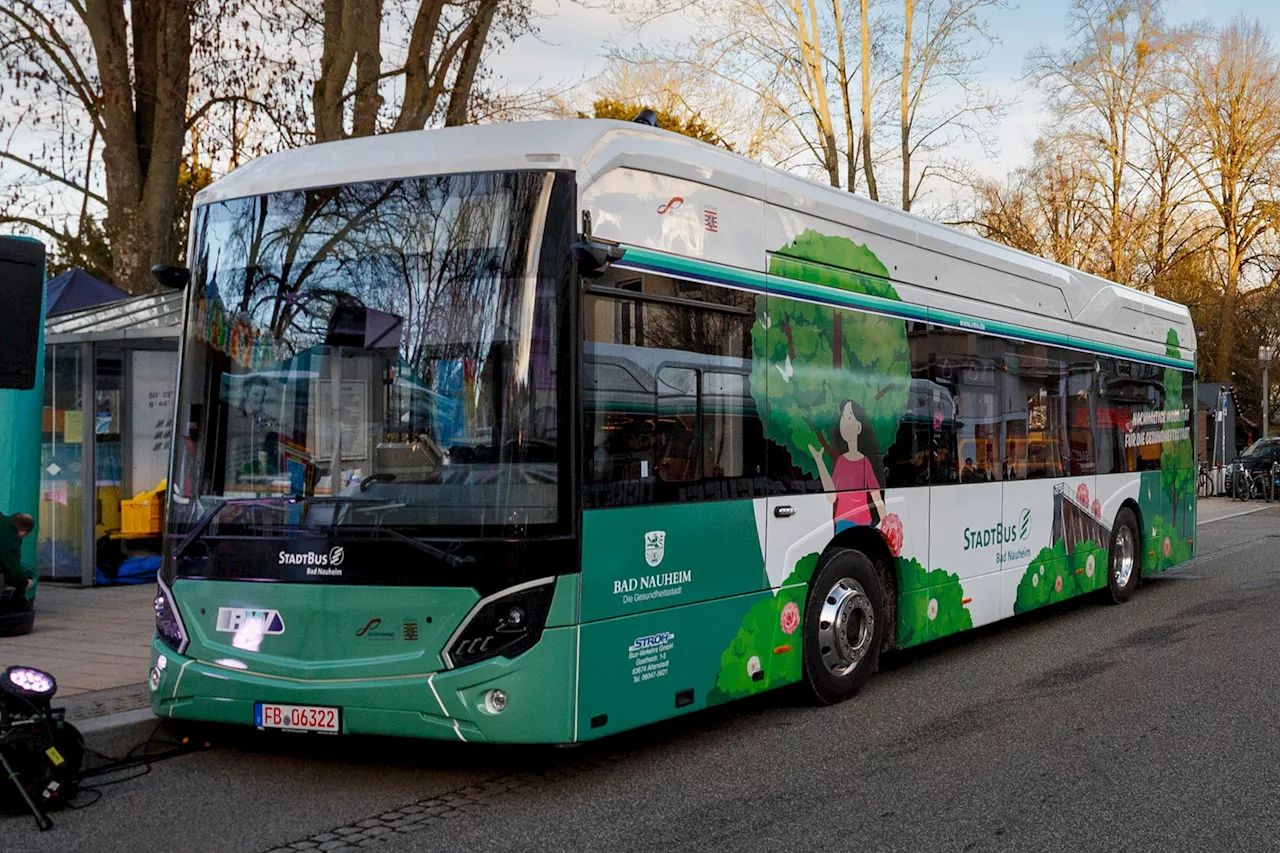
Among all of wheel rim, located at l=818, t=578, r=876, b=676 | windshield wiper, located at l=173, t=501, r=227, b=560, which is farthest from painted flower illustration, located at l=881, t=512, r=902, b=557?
windshield wiper, located at l=173, t=501, r=227, b=560

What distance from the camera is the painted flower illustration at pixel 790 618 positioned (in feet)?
24.3

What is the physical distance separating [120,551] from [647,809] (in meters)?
9.05

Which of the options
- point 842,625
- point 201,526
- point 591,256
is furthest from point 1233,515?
point 201,526

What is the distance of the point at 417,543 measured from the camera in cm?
586

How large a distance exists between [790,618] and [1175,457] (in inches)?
326

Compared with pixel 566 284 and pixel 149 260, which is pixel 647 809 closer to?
pixel 566 284

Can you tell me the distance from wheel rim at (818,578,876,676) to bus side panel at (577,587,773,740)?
51 cm

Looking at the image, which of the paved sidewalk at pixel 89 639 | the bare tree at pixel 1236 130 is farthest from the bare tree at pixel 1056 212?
the paved sidewalk at pixel 89 639

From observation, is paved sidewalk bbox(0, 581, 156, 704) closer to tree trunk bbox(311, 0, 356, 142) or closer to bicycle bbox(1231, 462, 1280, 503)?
tree trunk bbox(311, 0, 356, 142)

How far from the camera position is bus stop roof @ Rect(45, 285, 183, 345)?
41.3 feet

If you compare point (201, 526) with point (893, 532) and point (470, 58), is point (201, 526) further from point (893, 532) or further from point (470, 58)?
point (470, 58)

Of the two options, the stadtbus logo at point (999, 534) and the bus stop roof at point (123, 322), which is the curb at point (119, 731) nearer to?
the stadtbus logo at point (999, 534)

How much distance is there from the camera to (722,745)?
7062mm

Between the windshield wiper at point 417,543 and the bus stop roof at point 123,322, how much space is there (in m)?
7.32
